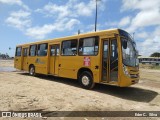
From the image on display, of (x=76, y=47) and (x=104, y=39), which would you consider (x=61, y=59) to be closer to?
(x=76, y=47)

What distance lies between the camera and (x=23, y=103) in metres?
8.57

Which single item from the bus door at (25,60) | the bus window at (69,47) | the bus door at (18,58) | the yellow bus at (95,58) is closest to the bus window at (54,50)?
the yellow bus at (95,58)

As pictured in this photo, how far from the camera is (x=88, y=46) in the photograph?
12633mm

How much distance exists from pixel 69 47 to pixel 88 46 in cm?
186

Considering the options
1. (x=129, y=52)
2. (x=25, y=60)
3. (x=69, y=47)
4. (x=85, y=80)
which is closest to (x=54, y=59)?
(x=69, y=47)

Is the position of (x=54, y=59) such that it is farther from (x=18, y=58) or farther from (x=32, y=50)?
(x=18, y=58)

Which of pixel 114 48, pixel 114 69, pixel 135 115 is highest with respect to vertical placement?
pixel 114 48

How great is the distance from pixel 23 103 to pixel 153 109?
483 centimetres

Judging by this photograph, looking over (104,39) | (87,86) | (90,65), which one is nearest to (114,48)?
(104,39)

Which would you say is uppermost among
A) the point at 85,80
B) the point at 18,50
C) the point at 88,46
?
the point at 18,50

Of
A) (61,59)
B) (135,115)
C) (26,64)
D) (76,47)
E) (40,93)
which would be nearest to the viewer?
(135,115)

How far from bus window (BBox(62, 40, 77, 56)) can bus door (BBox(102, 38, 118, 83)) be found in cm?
239

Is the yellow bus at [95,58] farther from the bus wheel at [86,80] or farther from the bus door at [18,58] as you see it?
the bus door at [18,58]

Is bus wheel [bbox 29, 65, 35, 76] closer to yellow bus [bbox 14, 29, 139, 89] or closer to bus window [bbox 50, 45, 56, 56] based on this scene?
yellow bus [bbox 14, 29, 139, 89]
